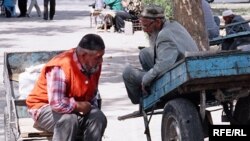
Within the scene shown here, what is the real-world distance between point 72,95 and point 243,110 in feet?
5.34

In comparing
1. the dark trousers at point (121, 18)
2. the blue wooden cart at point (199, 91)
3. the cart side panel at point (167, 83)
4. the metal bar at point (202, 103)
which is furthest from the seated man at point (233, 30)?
the dark trousers at point (121, 18)

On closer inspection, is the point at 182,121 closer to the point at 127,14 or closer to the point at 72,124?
the point at 72,124

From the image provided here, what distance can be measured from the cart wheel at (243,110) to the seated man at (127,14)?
14004 millimetres

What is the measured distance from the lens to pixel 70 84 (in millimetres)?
6207

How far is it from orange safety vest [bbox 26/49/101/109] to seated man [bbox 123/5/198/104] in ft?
2.30

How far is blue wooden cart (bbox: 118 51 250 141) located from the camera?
20.2 feet

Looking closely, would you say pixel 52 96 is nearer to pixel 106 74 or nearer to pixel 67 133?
pixel 67 133

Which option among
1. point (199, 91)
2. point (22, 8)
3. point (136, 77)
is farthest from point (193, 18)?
point (22, 8)

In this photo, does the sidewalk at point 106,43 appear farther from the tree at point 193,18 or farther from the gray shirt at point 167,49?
the gray shirt at point 167,49

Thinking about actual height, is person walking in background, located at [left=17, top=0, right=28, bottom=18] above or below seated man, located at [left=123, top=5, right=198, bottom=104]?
below

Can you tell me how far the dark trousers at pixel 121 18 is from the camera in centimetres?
2081

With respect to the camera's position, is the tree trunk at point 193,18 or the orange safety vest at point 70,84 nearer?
the orange safety vest at point 70,84

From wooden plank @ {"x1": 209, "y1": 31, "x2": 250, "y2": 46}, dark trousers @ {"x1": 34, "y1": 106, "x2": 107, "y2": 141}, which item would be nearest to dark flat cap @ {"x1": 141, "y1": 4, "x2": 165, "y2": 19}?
dark trousers @ {"x1": 34, "y1": 106, "x2": 107, "y2": 141}

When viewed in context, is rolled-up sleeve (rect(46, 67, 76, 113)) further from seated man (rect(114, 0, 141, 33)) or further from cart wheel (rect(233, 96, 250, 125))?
seated man (rect(114, 0, 141, 33))
